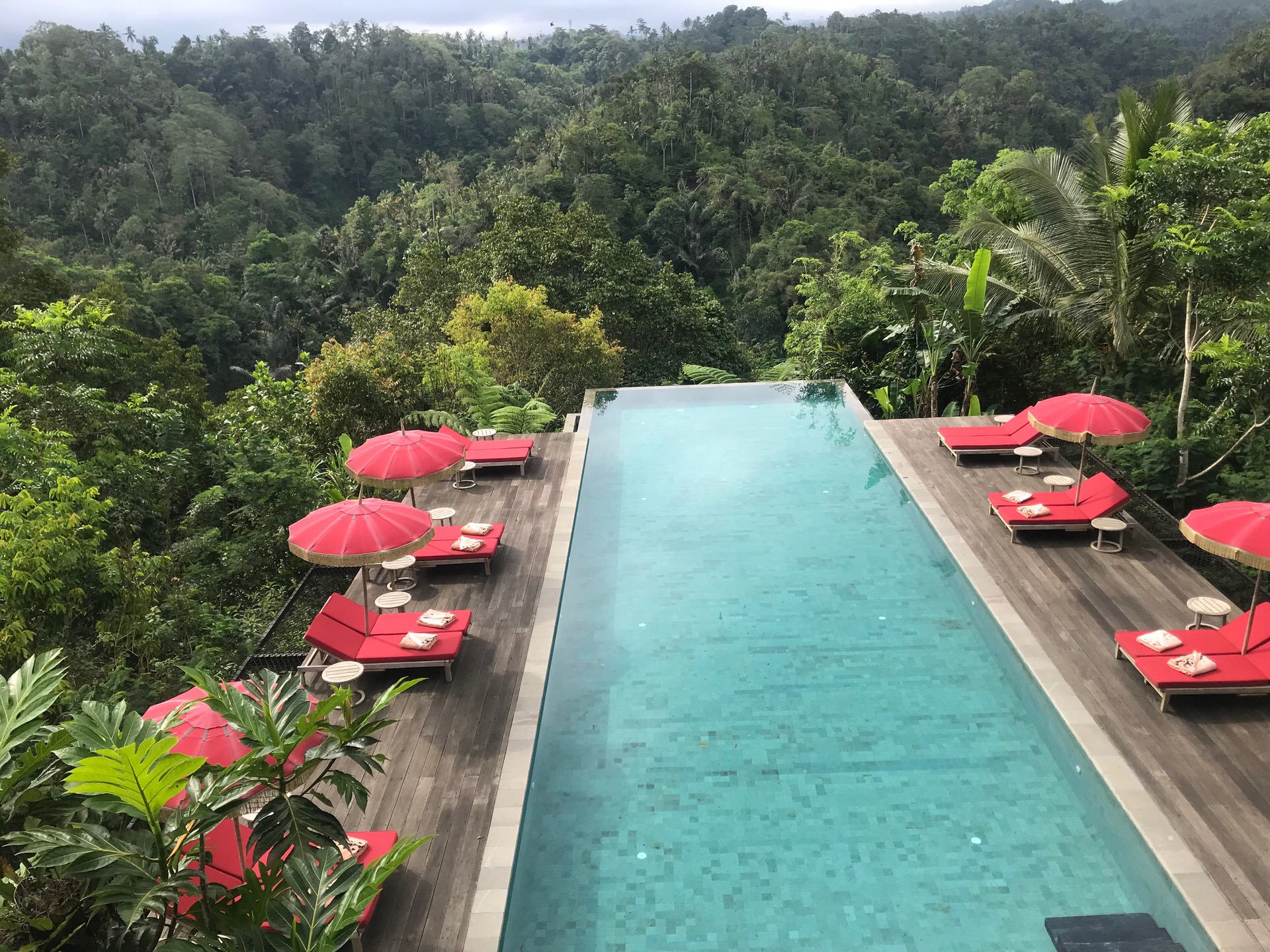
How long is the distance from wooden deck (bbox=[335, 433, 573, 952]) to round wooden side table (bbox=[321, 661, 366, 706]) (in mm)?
182

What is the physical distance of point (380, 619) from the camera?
764 centimetres

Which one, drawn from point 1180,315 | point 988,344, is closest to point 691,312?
point 988,344

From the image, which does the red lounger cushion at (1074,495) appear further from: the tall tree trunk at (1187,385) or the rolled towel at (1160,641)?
the rolled towel at (1160,641)

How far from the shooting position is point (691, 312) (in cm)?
2570

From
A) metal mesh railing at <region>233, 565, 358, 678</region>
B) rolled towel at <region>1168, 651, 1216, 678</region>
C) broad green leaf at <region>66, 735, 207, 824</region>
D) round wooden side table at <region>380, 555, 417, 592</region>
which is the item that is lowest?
metal mesh railing at <region>233, 565, 358, 678</region>

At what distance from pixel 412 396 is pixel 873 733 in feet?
32.5

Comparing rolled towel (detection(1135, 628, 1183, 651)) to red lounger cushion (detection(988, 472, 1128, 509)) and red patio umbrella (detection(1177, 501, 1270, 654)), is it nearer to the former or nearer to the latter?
red patio umbrella (detection(1177, 501, 1270, 654))

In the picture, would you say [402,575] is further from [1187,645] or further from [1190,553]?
[1190,553]

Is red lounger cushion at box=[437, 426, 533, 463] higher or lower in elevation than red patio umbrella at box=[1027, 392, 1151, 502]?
lower

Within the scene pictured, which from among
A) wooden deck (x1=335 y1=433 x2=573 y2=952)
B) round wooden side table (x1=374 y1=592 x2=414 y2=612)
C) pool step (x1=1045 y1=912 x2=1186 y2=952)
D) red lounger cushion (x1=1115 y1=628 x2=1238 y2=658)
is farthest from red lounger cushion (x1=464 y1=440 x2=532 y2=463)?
pool step (x1=1045 y1=912 x2=1186 y2=952)

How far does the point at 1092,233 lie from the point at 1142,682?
7539 mm

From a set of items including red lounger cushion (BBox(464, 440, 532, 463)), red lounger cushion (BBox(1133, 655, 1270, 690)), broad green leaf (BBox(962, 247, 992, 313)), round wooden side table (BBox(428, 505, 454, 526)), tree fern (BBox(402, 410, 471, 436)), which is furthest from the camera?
tree fern (BBox(402, 410, 471, 436))

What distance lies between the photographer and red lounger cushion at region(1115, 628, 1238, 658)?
6.71 meters

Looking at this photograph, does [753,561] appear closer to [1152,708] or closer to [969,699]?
[969,699]
